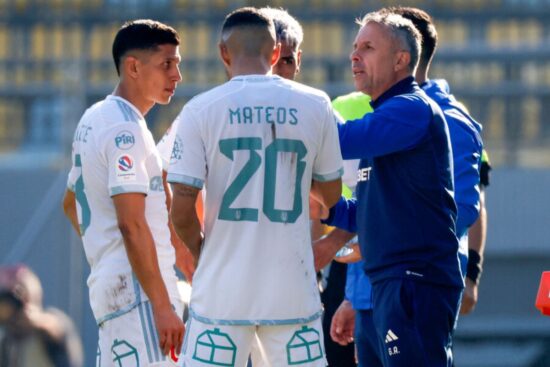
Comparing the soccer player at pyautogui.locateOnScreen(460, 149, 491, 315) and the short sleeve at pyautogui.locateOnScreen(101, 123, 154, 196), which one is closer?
the short sleeve at pyautogui.locateOnScreen(101, 123, 154, 196)

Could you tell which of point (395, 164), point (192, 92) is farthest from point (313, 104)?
point (192, 92)

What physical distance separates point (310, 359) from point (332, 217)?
751 mm

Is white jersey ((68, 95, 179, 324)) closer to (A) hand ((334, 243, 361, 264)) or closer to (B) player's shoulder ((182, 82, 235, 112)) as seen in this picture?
(B) player's shoulder ((182, 82, 235, 112))

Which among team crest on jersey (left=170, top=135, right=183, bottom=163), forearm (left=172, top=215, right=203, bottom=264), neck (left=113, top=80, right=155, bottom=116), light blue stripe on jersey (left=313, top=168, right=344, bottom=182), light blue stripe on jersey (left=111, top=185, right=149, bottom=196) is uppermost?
neck (left=113, top=80, right=155, bottom=116)

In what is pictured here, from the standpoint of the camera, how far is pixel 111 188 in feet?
14.2

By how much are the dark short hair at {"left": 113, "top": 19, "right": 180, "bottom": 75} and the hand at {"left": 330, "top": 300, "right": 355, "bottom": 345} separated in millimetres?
1348

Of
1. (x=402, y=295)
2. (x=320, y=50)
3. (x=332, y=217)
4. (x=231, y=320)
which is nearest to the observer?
(x=231, y=320)

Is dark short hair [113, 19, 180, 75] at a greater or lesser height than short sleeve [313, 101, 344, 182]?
greater

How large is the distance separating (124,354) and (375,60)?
1.32 m

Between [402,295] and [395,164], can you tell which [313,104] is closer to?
[395,164]

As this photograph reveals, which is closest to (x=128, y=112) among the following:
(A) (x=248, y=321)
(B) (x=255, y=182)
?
(B) (x=255, y=182)

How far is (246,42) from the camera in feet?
13.3

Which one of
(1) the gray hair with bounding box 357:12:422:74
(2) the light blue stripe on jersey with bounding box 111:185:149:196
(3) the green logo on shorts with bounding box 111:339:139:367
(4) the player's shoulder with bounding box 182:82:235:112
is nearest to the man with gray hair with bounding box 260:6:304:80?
(1) the gray hair with bounding box 357:12:422:74

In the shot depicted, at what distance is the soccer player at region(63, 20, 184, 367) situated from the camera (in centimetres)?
434
